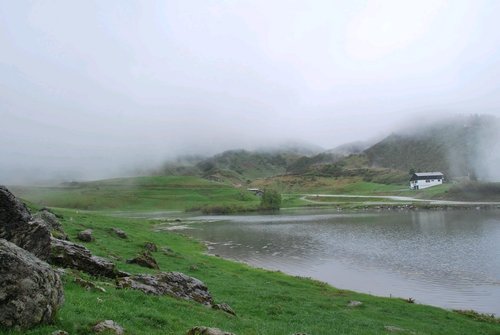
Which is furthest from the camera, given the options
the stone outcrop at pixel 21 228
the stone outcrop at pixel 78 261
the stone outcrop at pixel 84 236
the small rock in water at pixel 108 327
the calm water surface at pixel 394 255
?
the stone outcrop at pixel 84 236

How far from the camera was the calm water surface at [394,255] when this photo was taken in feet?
166

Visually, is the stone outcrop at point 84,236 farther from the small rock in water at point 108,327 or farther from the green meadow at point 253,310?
the small rock in water at point 108,327

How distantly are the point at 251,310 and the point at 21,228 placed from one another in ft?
57.4

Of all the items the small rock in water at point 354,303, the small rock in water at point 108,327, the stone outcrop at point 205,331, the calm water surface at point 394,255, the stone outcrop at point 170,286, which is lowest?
the calm water surface at point 394,255

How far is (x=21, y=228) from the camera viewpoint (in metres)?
23.5

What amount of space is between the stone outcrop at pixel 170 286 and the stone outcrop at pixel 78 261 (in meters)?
2.02

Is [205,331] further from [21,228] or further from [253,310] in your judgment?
[253,310]

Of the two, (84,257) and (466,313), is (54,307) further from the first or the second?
(466,313)

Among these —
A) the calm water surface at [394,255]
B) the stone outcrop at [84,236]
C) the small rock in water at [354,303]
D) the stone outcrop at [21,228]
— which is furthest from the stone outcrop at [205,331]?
the stone outcrop at [84,236]

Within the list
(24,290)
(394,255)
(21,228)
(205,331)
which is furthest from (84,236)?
(394,255)

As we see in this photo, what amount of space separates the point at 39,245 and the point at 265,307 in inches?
698

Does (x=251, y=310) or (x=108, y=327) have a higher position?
(x=108, y=327)

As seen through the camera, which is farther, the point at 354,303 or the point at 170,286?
the point at 354,303

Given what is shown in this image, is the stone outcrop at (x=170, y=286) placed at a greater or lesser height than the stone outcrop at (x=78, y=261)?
lesser
